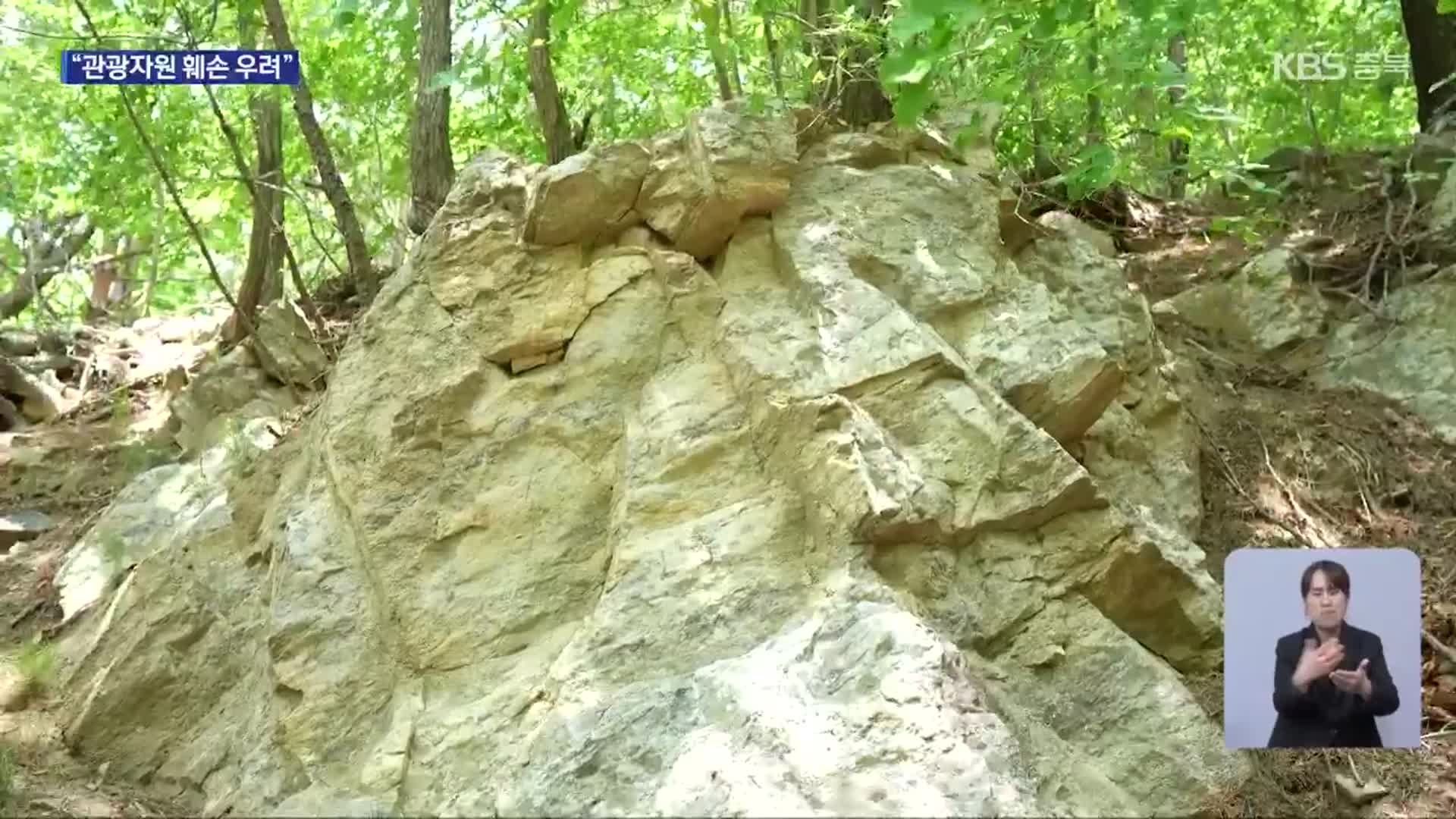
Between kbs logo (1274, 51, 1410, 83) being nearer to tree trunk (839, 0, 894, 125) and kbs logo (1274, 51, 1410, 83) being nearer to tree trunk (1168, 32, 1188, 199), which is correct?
tree trunk (1168, 32, 1188, 199)

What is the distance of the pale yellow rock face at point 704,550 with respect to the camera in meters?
2.93

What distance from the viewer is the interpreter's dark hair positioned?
10.3 ft

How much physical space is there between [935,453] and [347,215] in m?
3.92

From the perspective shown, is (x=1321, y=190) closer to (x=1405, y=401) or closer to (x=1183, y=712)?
(x=1405, y=401)

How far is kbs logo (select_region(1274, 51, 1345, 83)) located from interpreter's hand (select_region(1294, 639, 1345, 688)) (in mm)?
6173

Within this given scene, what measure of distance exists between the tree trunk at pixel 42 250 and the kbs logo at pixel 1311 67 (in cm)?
980

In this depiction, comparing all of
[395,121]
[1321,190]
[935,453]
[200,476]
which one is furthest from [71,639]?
[1321,190]

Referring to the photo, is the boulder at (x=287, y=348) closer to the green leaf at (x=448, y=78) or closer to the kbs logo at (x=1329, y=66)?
the green leaf at (x=448, y=78)

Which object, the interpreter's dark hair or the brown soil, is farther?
the brown soil

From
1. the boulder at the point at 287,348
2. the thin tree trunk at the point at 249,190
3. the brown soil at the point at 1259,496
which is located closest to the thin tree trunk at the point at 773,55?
the brown soil at the point at 1259,496

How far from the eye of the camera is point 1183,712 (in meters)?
3.39

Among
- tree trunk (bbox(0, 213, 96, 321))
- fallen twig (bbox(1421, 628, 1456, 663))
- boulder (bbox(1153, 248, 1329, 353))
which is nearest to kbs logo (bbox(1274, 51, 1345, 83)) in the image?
boulder (bbox(1153, 248, 1329, 353))
